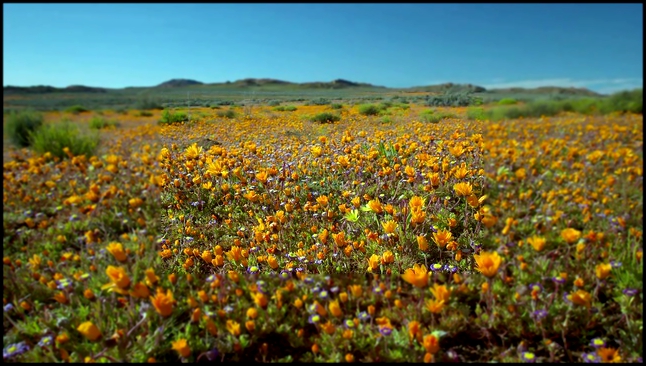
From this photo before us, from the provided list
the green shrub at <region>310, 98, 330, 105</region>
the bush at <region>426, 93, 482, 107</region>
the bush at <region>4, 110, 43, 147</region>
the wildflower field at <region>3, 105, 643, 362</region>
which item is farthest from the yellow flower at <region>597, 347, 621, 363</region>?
the bush at <region>4, 110, 43, 147</region>

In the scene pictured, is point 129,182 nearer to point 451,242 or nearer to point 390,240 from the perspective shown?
point 390,240

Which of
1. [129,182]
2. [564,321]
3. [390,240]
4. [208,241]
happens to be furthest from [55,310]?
[564,321]

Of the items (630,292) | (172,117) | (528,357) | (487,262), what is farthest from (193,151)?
(630,292)

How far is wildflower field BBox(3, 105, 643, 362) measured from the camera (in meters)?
1.30

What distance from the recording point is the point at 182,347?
162 centimetres

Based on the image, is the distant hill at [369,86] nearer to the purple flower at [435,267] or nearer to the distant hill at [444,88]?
the distant hill at [444,88]

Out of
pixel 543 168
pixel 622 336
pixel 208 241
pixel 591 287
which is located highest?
pixel 543 168

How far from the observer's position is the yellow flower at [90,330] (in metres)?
1.55

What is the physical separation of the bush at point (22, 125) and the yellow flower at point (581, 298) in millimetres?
2649

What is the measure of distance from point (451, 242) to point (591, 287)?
36.9 inches

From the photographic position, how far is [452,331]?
1.73 meters

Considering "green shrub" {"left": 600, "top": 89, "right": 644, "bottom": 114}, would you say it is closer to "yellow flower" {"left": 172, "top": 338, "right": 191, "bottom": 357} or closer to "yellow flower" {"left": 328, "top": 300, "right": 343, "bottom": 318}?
"yellow flower" {"left": 328, "top": 300, "right": 343, "bottom": 318}

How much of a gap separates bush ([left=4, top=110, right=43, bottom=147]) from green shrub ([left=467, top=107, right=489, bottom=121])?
2.06 meters

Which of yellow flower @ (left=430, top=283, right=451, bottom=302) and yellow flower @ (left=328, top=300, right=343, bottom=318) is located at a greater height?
yellow flower @ (left=430, top=283, right=451, bottom=302)
